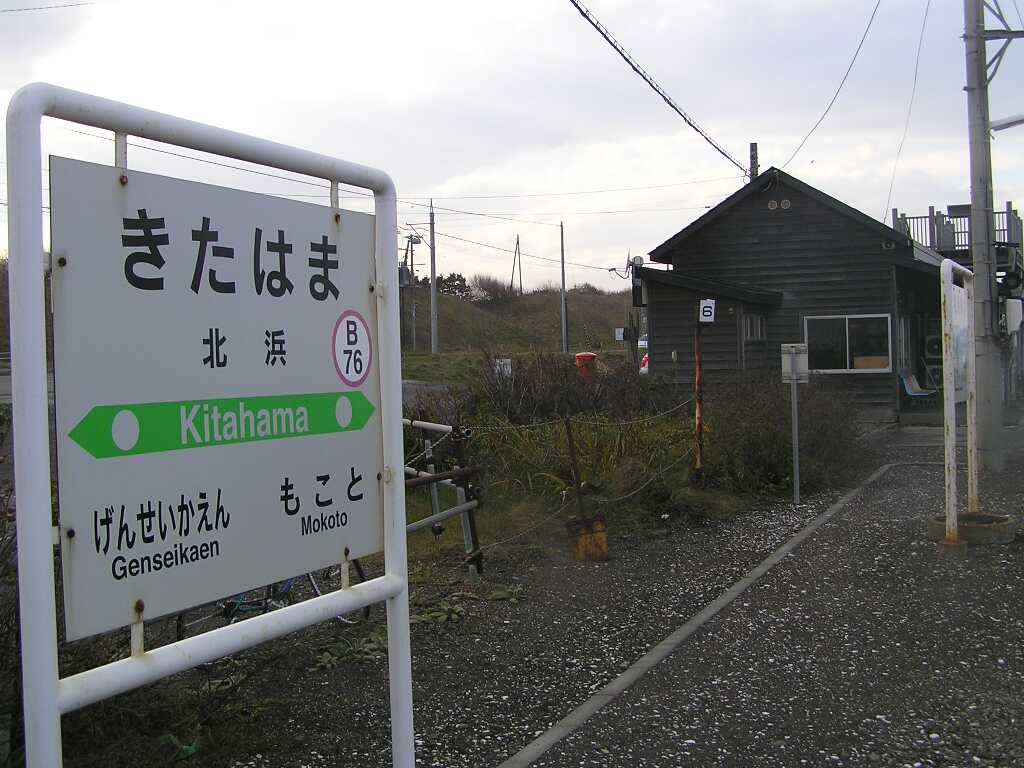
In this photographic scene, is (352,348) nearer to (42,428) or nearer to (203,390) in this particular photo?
(203,390)

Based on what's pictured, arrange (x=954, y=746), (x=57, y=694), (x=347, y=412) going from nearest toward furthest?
(x=57, y=694) → (x=347, y=412) → (x=954, y=746)

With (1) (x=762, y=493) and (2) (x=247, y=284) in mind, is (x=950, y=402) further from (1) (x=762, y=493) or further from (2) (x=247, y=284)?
(2) (x=247, y=284)

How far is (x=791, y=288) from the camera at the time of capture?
72.4ft

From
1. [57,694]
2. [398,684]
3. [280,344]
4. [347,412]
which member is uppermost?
[280,344]

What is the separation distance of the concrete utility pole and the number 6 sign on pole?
38.5ft

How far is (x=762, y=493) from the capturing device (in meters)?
10.9

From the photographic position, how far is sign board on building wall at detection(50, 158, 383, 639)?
81.0 inches

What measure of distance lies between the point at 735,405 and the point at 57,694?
33.7ft

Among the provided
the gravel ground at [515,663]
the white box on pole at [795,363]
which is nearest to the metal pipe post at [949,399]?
the gravel ground at [515,663]

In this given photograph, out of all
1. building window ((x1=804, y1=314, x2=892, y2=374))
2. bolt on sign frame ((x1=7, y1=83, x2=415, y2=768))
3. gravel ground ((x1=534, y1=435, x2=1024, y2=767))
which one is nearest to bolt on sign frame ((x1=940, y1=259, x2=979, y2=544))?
gravel ground ((x1=534, y1=435, x2=1024, y2=767))

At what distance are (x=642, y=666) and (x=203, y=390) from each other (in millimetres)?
3521

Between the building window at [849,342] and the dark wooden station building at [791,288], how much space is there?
22mm

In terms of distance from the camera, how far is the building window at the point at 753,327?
2106 centimetres

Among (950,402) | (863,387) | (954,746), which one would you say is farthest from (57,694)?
(863,387)
